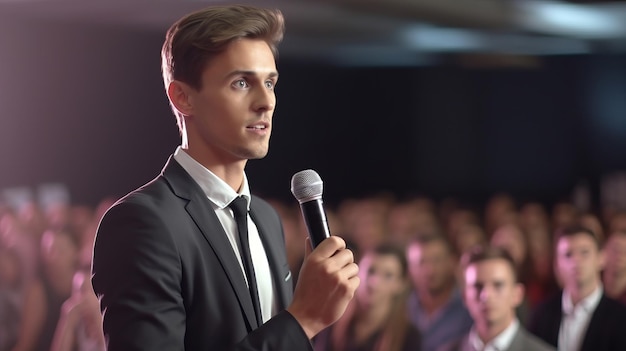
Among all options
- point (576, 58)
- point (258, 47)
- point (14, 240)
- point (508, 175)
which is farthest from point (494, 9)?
point (258, 47)

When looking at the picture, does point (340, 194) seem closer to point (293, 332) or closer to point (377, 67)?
point (377, 67)

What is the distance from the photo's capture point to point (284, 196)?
4422mm

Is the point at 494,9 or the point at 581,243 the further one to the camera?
the point at 494,9

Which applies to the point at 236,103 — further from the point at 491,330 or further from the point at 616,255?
the point at 616,255

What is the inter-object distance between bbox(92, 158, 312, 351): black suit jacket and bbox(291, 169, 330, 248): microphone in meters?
0.10

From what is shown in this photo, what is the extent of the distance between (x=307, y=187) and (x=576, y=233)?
2.66 meters

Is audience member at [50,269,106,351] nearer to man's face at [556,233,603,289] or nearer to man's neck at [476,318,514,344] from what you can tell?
man's neck at [476,318,514,344]

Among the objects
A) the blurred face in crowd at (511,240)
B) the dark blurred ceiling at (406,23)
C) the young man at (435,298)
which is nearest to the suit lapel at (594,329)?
the young man at (435,298)

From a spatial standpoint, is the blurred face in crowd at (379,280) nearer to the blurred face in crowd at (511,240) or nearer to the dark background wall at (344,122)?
the blurred face in crowd at (511,240)

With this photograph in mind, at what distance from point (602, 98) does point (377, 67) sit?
1186 mm

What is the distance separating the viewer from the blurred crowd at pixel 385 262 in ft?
11.4

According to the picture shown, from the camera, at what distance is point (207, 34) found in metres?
1.00

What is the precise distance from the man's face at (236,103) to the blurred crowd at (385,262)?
250 centimetres

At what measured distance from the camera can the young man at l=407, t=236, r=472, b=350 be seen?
346cm
